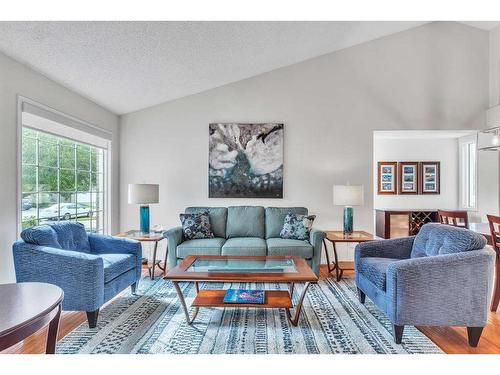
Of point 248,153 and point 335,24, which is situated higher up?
point 335,24

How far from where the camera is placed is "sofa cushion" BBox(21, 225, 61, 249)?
253 centimetres

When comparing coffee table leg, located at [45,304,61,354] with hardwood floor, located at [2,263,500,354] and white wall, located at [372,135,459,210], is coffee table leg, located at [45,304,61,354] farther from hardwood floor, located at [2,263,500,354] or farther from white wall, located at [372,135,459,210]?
white wall, located at [372,135,459,210]

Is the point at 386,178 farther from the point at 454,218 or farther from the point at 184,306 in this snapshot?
the point at 184,306

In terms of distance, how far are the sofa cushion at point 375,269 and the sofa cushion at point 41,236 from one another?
2.69m

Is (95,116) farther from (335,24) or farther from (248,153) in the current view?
(335,24)

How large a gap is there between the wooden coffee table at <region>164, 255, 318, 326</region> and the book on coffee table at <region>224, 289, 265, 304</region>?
0.13ft

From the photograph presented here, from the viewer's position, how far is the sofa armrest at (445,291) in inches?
86.6

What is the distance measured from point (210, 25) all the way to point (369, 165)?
9.80 feet

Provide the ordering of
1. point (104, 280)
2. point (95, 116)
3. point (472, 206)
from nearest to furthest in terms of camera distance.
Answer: point (104, 280)
point (95, 116)
point (472, 206)

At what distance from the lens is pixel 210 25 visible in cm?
306

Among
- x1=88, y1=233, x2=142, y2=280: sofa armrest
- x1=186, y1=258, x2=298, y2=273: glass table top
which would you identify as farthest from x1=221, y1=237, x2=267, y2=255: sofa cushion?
x1=88, y1=233, x2=142, y2=280: sofa armrest

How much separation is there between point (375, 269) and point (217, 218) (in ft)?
7.59
